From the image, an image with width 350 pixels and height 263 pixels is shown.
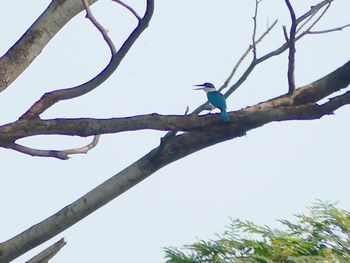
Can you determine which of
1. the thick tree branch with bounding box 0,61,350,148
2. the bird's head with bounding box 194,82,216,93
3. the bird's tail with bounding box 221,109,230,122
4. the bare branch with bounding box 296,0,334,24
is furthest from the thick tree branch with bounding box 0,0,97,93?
the bird's head with bounding box 194,82,216,93

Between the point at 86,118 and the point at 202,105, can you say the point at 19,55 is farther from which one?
the point at 202,105

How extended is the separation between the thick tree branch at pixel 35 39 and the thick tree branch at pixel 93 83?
40 centimetres

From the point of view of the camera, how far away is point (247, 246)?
587cm

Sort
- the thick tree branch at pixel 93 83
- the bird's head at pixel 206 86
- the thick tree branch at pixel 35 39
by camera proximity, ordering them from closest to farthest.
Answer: the thick tree branch at pixel 93 83
the thick tree branch at pixel 35 39
the bird's head at pixel 206 86

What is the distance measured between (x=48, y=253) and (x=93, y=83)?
0.90 m

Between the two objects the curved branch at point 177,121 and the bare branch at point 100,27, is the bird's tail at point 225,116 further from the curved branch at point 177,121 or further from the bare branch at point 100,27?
the bare branch at point 100,27

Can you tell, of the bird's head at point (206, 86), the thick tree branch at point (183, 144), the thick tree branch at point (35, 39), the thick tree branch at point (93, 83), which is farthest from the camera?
the bird's head at point (206, 86)

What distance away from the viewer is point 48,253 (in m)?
3.70

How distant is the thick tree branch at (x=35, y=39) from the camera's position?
4.22m

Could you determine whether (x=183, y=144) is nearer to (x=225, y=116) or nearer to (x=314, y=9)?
(x=225, y=116)

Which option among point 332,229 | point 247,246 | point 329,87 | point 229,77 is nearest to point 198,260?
point 247,246

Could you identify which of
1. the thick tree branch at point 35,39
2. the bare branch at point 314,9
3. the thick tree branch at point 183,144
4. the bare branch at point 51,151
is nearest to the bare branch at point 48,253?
the thick tree branch at point 183,144

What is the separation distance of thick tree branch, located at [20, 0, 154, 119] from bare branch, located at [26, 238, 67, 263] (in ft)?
2.17

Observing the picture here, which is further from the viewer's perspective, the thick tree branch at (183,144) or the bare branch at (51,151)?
the bare branch at (51,151)
